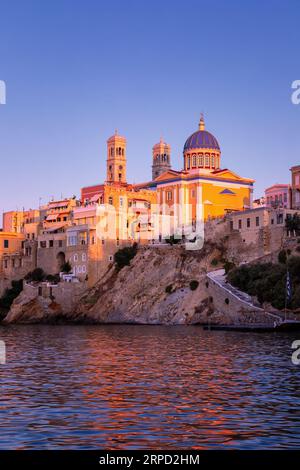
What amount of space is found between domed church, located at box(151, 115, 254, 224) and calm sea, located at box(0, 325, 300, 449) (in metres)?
54.1

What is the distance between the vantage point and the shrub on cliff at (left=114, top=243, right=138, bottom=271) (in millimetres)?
94375

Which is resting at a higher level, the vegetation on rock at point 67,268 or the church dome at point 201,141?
the church dome at point 201,141

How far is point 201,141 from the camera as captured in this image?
357ft

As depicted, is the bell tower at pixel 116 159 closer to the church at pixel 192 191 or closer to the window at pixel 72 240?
the church at pixel 192 191

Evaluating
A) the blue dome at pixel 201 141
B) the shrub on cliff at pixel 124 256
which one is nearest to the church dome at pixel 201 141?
the blue dome at pixel 201 141

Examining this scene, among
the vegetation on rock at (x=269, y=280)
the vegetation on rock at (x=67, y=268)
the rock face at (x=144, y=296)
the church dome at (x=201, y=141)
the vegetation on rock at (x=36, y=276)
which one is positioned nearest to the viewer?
the vegetation on rock at (x=269, y=280)

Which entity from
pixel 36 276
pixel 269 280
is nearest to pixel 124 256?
pixel 36 276

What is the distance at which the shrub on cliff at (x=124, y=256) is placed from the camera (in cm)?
9438

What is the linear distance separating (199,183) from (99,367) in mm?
66195

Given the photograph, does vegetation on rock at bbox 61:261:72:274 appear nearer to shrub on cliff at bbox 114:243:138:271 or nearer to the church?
shrub on cliff at bbox 114:243:138:271

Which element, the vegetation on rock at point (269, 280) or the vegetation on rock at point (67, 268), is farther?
the vegetation on rock at point (67, 268)

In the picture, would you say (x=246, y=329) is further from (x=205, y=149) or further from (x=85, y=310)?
(x=205, y=149)

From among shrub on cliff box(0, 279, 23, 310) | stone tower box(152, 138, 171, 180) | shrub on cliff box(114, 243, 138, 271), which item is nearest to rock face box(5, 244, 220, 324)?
shrub on cliff box(114, 243, 138, 271)

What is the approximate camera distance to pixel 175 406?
1011 inches
